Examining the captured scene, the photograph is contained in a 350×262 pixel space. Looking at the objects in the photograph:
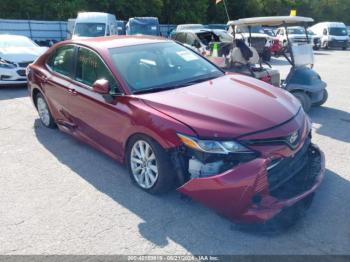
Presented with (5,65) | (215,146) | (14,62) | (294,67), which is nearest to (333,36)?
(294,67)

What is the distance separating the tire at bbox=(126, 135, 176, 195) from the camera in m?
3.54

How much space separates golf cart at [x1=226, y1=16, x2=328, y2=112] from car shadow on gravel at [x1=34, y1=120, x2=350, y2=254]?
2.68 metres

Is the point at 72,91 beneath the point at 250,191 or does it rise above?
above

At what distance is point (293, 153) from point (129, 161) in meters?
1.76

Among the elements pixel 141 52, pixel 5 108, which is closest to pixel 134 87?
pixel 141 52

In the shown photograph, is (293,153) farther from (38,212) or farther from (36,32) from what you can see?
(36,32)

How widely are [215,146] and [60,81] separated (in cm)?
289

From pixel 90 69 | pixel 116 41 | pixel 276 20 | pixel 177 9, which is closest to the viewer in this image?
pixel 90 69

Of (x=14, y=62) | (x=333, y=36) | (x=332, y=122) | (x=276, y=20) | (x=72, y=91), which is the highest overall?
(x=276, y=20)

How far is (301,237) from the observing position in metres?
3.13

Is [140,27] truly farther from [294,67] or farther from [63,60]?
[63,60]

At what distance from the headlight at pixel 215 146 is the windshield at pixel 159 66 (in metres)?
1.00

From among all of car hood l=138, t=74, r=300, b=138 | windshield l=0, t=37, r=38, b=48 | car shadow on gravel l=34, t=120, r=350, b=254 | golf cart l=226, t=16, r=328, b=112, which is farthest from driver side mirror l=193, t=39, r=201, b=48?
car shadow on gravel l=34, t=120, r=350, b=254

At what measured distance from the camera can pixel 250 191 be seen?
9.62 ft
